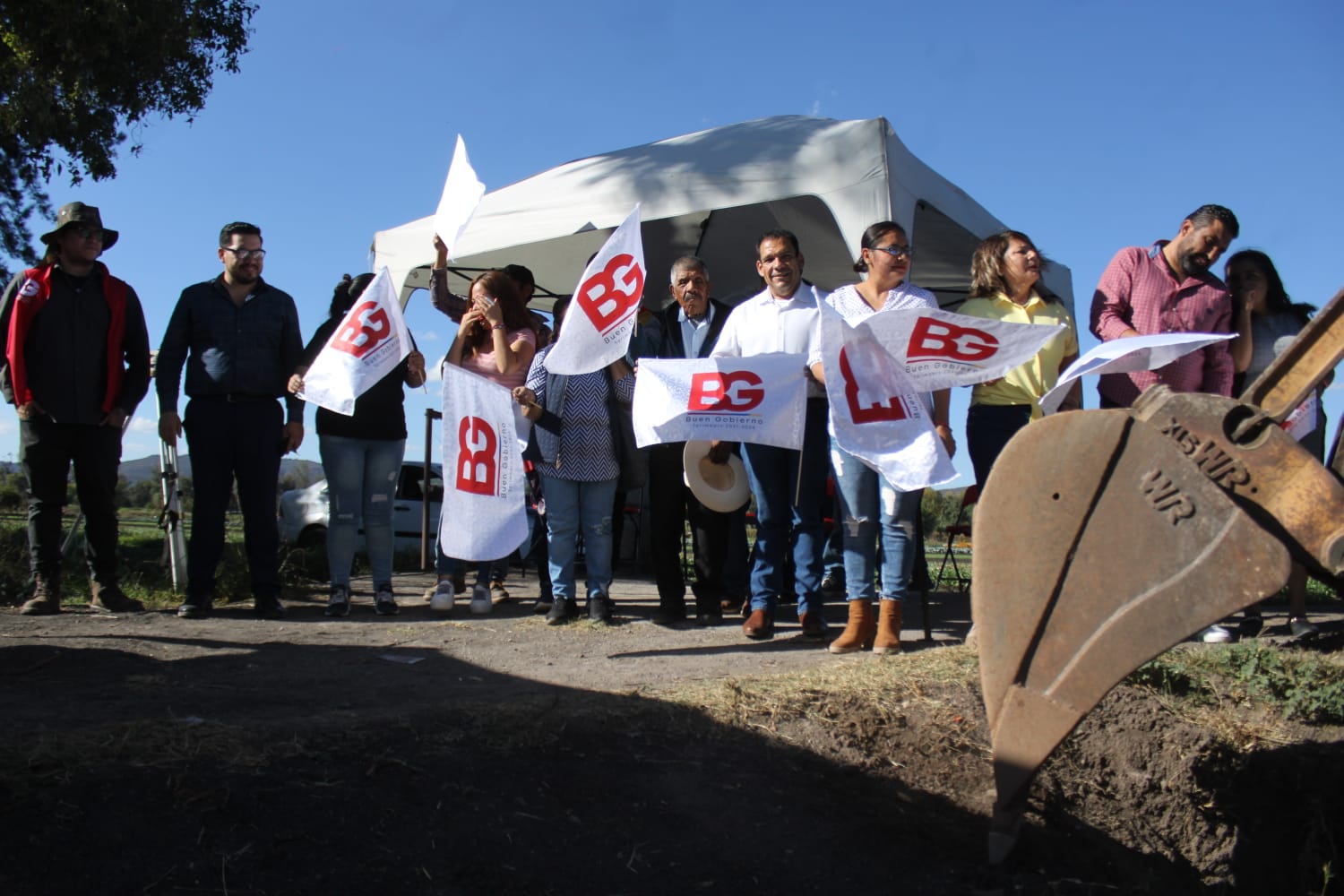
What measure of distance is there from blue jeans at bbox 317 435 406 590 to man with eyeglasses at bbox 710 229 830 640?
2196mm

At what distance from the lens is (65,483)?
18.9 ft

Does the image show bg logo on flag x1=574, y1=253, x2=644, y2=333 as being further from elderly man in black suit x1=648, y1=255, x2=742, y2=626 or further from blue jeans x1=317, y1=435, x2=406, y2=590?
blue jeans x1=317, y1=435, x2=406, y2=590

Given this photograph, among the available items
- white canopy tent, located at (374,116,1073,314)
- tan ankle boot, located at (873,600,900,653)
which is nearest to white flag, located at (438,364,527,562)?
tan ankle boot, located at (873,600,900,653)

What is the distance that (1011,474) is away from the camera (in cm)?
246

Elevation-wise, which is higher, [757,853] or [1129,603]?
[1129,603]

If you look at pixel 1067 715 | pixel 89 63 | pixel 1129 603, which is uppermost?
pixel 89 63

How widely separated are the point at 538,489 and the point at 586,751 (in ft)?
11.0

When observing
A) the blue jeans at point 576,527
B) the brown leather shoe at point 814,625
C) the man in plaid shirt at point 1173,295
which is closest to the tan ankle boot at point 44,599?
the blue jeans at point 576,527

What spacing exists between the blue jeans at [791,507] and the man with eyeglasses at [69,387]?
3.63 metres

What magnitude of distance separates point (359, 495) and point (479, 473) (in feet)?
4.70

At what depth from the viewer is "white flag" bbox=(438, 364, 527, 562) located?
199 inches

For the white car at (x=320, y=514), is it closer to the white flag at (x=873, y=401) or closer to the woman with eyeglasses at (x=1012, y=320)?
the woman with eyeglasses at (x=1012, y=320)

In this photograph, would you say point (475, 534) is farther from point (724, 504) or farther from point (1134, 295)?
point (1134, 295)

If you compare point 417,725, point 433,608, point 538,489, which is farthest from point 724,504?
point 417,725
